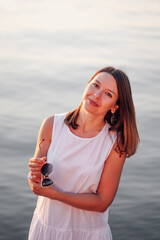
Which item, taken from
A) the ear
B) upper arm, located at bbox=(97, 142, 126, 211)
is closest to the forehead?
the ear

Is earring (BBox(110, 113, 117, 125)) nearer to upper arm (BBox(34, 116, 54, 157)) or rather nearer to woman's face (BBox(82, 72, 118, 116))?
woman's face (BBox(82, 72, 118, 116))

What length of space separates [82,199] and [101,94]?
1.96ft

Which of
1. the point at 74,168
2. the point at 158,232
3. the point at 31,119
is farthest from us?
the point at 31,119

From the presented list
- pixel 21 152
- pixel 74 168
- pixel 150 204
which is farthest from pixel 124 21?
pixel 74 168

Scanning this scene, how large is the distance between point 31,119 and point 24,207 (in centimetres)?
199

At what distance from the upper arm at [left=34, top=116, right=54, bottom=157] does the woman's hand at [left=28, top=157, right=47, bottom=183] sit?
15 centimetres

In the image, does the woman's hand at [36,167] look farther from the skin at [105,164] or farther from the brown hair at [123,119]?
the brown hair at [123,119]

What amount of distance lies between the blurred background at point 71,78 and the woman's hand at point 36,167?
0.76 metres

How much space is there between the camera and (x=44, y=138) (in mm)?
3371

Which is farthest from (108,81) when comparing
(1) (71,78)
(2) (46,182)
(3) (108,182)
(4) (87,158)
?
(1) (71,78)

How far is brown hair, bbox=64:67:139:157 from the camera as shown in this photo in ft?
10.9

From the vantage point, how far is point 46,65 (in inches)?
378

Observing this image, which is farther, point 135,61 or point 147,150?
point 135,61

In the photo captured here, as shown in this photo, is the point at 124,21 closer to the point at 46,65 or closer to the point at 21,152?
the point at 46,65
